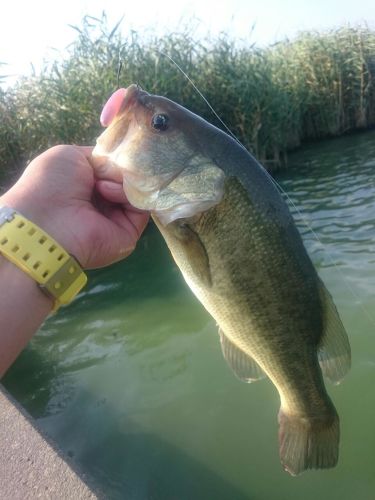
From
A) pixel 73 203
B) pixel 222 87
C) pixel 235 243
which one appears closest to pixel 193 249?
pixel 235 243

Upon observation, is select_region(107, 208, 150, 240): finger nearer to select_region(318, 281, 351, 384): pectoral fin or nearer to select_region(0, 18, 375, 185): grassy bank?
select_region(318, 281, 351, 384): pectoral fin

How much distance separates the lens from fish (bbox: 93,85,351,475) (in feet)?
6.40

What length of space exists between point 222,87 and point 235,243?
10926 mm

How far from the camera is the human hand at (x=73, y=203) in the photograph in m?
2.14

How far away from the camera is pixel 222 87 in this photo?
12094 mm

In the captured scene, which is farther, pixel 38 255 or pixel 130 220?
pixel 130 220

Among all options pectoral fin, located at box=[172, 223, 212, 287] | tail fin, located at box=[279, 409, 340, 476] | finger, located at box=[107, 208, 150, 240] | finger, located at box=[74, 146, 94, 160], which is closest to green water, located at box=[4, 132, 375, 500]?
tail fin, located at box=[279, 409, 340, 476]

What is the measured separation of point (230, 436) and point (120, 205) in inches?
98.0

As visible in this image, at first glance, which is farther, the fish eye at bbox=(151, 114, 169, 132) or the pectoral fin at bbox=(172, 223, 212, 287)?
the fish eye at bbox=(151, 114, 169, 132)

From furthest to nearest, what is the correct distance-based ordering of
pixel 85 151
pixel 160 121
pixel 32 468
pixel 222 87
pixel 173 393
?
pixel 222 87 < pixel 173 393 < pixel 32 468 < pixel 85 151 < pixel 160 121

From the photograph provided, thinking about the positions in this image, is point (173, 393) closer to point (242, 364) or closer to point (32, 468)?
point (32, 468)

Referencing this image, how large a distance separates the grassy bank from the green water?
384 centimetres

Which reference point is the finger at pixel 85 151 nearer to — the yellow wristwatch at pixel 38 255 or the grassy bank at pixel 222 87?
the yellow wristwatch at pixel 38 255

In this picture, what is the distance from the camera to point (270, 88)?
12.8 meters
